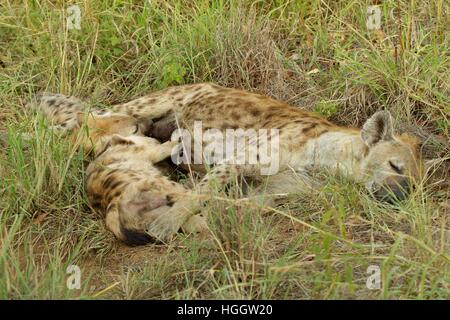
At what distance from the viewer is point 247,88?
578cm

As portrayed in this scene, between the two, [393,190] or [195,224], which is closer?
[195,224]

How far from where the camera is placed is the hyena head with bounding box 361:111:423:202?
4477mm

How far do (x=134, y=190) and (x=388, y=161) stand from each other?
1.35 m

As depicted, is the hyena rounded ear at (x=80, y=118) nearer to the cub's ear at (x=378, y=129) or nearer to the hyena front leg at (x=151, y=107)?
the hyena front leg at (x=151, y=107)

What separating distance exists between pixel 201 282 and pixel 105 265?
67 cm

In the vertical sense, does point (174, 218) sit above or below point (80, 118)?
below

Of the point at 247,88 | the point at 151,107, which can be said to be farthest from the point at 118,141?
the point at 247,88

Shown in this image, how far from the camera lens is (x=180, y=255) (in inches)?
154

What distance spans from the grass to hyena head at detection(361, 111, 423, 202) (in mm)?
95

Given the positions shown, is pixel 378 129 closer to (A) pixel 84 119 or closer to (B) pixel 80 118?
(A) pixel 84 119

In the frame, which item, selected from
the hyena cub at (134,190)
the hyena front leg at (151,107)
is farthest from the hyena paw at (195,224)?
the hyena front leg at (151,107)

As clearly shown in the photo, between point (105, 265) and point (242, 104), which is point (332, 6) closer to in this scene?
point (242, 104)

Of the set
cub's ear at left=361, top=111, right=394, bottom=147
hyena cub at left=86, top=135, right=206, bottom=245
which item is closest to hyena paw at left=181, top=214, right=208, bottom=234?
hyena cub at left=86, top=135, right=206, bottom=245

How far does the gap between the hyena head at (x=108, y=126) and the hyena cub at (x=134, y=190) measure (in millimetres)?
99
